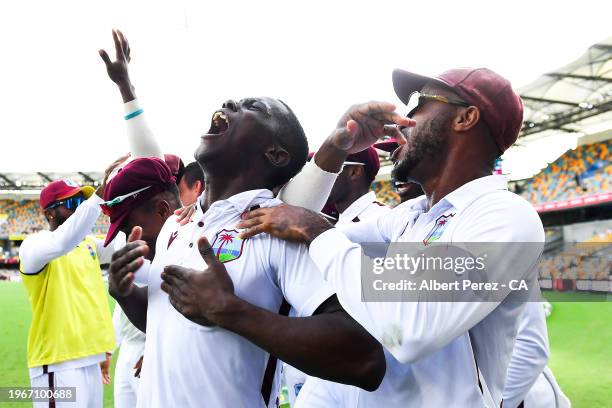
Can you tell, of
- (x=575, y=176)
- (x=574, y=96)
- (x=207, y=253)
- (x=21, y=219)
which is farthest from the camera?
(x=21, y=219)

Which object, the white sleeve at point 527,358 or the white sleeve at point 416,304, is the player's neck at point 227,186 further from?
the white sleeve at point 527,358

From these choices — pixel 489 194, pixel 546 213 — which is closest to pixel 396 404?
pixel 489 194

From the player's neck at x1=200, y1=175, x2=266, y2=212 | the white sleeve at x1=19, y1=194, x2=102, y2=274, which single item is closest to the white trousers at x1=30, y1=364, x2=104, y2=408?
the white sleeve at x1=19, y1=194, x2=102, y2=274

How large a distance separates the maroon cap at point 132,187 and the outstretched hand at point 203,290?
100 centimetres

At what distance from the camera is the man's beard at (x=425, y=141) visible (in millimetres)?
1760

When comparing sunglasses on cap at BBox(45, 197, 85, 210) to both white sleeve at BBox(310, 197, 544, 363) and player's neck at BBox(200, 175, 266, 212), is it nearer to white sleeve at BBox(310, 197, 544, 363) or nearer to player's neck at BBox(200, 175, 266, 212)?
player's neck at BBox(200, 175, 266, 212)

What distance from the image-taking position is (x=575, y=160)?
2380 cm

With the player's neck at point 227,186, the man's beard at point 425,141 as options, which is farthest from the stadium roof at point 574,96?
the player's neck at point 227,186

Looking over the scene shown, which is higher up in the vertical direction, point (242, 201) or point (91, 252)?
point (242, 201)

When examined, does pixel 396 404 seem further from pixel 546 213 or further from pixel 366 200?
pixel 546 213

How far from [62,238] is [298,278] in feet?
7.72

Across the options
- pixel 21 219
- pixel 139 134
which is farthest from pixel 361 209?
pixel 21 219

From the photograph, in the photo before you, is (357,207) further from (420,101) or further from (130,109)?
(420,101)

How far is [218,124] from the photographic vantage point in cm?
183
